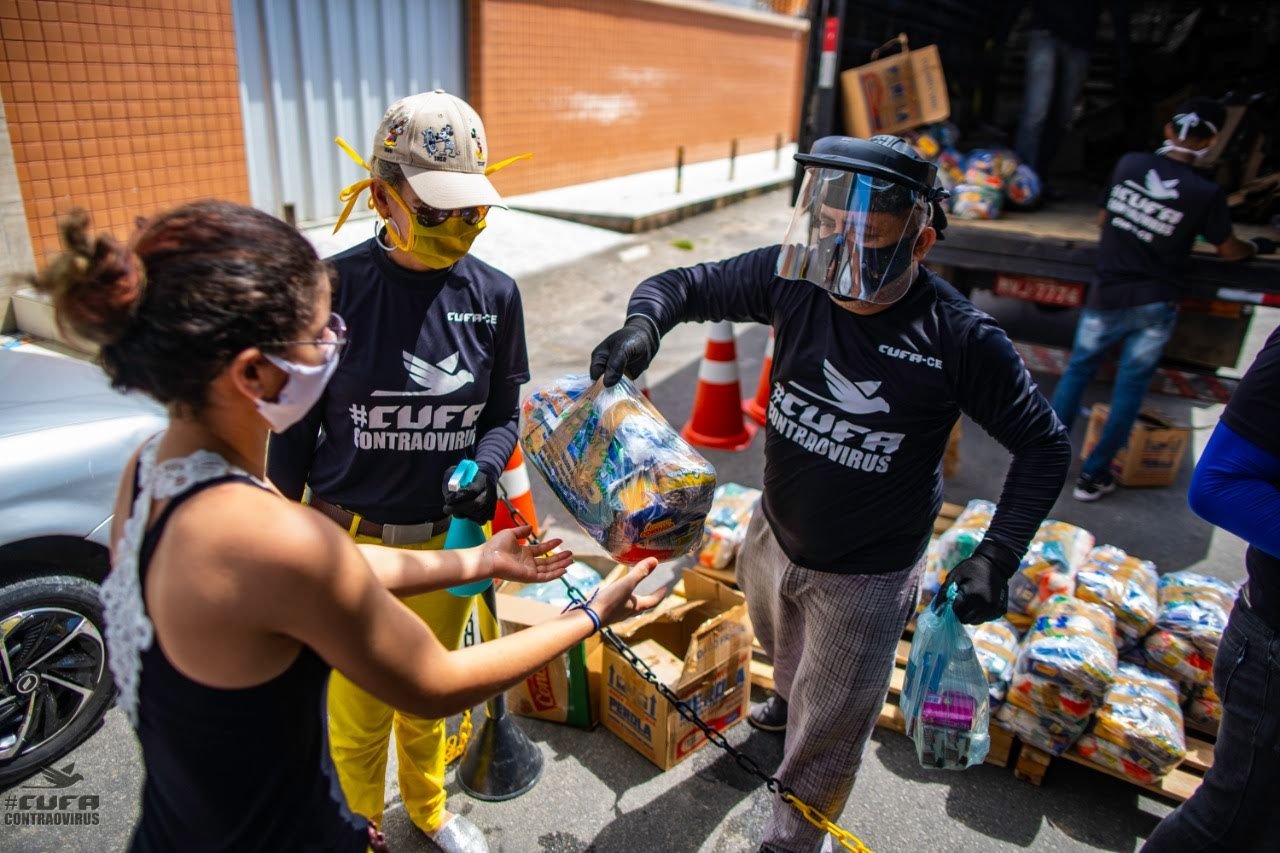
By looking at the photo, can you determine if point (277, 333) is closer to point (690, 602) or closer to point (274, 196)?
point (690, 602)

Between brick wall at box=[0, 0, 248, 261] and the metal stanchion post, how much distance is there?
15.3 ft

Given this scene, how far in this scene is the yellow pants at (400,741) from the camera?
7.46 feet

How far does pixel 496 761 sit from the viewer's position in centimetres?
295

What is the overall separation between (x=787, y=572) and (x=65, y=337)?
1.89 m

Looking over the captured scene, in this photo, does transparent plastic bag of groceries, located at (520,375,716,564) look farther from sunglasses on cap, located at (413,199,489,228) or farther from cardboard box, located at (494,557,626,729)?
cardboard box, located at (494,557,626,729)

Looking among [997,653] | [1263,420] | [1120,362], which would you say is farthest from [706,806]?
[1120,362]

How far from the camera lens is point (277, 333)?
1.27m

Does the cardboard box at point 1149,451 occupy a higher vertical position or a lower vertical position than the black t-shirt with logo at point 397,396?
lower

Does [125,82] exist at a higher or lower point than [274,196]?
higher

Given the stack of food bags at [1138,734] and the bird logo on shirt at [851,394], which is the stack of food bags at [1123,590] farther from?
the bird logo on shirt at [851,394]

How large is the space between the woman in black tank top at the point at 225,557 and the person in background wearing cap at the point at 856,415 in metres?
1.11

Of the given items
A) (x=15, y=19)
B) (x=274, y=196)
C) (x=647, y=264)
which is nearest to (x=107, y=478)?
(x=15, y=19)

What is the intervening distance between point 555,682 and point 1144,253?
3.99 meters

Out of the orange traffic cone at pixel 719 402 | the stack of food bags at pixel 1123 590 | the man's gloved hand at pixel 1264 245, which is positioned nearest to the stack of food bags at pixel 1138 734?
the stack of food bags at pixel 1123 590
